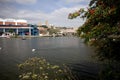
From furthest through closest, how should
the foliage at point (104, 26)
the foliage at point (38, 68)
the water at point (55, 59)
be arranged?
the water at point (55, 59)
the foliage at point (104, 26)
the foliage at point (38, 68)

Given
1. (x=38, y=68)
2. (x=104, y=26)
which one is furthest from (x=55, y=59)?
(x=104, y=26)

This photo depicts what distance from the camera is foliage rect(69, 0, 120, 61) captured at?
1265cm

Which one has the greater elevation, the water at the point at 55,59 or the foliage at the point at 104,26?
the foliage at the point at 104,26

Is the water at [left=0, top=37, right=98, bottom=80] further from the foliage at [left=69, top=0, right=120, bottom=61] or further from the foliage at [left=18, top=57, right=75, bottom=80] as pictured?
the foliage at [left=69, top=0, right=120, bottom=61]

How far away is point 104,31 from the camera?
13.8 m

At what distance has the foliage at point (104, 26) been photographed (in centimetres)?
1265

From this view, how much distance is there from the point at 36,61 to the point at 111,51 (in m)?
5.66

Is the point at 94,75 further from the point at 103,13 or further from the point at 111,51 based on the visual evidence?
the point at 103,13

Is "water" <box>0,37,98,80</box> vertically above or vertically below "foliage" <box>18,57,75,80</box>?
below

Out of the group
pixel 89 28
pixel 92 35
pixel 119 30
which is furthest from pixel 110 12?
pixel 89 28

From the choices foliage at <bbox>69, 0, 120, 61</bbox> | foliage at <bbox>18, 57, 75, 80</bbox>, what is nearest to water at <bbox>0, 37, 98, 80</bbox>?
foliage at <bbox>18, 57, 75, 80</bbox>

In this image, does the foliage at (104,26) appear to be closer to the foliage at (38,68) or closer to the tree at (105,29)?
the tree at (105,29)

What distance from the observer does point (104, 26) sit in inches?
546

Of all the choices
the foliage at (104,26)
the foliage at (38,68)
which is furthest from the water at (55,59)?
the foliage at (104,26)
